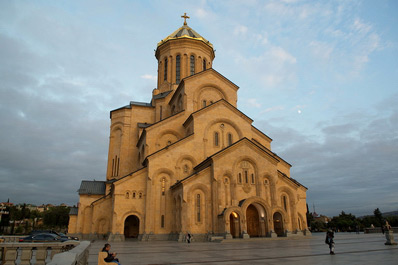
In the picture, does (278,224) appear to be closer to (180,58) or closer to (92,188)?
(92,188)

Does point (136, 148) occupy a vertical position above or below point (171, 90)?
below

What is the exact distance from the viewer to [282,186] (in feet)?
90.8

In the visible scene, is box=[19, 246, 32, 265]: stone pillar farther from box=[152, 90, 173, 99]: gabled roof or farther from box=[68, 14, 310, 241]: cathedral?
box=[152, 90, 173, 99]: gabled roof

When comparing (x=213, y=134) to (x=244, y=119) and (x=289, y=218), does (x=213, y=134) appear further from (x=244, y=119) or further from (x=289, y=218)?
(x=289, y=218)

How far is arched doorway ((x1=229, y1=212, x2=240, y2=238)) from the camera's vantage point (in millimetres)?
24334

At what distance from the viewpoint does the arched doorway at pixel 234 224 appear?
24334 millimetres

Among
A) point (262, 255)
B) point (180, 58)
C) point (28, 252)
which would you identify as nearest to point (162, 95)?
point (180, 58)

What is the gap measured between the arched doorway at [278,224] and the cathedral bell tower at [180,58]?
77.7ft

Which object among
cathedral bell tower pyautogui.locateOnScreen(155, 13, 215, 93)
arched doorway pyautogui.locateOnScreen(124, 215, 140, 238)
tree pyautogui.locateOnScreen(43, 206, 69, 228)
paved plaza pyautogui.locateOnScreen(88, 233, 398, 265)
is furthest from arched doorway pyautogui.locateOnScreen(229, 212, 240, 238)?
tree pyautogui.locateOnScreen(43, 206, 69, 228)

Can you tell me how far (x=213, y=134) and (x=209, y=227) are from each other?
393 inches

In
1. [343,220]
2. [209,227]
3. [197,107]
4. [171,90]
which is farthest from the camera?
[343,220]

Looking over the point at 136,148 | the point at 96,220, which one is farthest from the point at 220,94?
the point at 96,220

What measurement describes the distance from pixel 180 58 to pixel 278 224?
28.1 metres

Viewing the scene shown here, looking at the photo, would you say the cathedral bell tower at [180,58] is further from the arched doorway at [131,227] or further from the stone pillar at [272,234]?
the stone pillar at [272,234]
